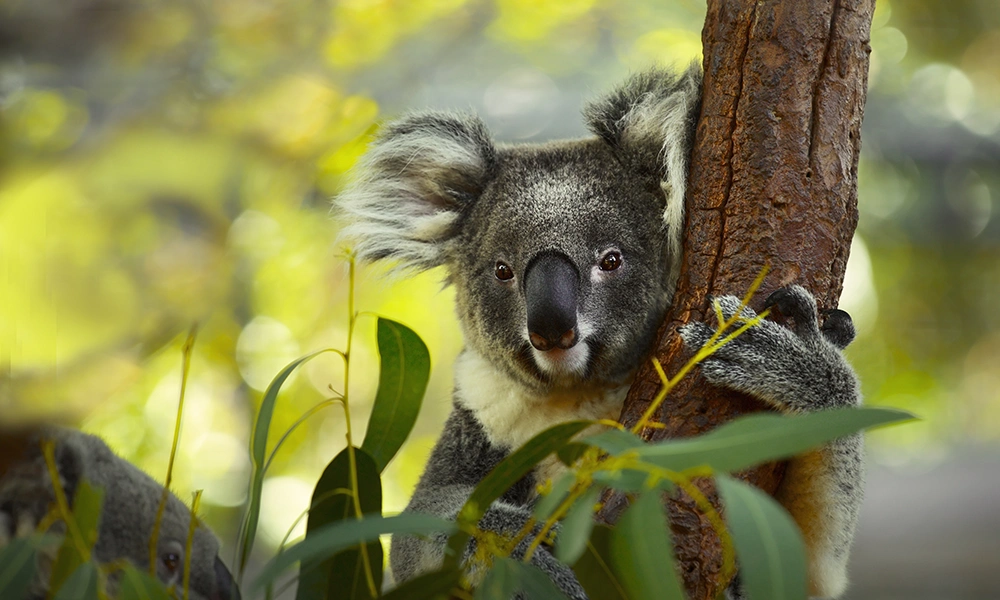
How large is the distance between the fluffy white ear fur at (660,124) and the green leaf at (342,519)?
85 centimetres

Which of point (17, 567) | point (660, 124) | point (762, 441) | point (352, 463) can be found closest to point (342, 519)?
point (352, 463)

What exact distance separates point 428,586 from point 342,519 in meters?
0.28

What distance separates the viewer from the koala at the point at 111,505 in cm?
165

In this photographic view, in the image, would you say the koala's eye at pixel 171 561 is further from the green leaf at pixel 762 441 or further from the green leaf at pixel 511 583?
the green leaf at pixel 762 441

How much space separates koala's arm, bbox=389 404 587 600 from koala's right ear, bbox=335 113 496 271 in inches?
18.0

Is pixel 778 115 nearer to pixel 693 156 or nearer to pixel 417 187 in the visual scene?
pixel 693 156

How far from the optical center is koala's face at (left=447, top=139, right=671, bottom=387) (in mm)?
1819

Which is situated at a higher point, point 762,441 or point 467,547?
point 762,441


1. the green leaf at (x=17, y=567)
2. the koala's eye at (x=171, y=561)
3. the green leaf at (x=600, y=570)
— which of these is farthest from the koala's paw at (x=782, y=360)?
the koala's eye at (x=171, y=561)

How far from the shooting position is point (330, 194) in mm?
4285

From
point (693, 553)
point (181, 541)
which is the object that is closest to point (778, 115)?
point (693, 553)

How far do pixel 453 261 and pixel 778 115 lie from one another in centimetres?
95

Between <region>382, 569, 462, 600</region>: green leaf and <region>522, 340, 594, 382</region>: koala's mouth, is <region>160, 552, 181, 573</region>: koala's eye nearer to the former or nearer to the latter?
<region>522, 340, 594, 382</region>: koala's mouth

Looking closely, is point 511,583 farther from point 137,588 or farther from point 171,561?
point 171,561
